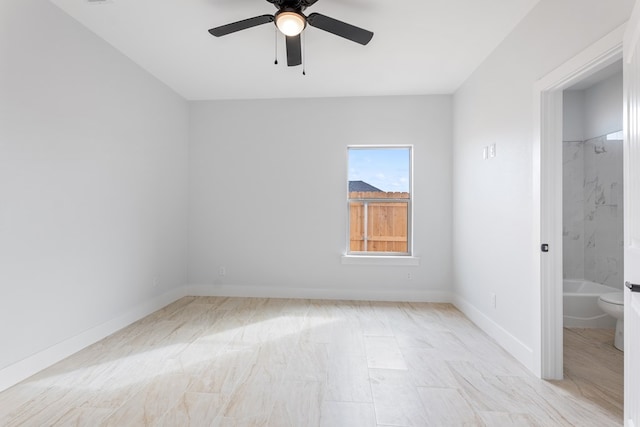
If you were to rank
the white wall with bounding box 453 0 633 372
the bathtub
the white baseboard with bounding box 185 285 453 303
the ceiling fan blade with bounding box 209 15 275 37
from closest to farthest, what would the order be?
the white wall with bounding box 453 0 633 372
the ceiling fan blade with bounding box 209 15 275 37
the bathtub
the white baseboard with bounding box 185 285 453 303

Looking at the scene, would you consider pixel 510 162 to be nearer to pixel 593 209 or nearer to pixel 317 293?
pixel 593 209

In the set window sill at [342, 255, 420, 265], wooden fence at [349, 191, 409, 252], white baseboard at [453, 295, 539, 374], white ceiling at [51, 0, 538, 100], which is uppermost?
white ceiling at [51, 0, 538, 100]

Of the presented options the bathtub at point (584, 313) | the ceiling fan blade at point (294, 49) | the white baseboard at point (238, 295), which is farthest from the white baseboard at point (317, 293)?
the ceiling fan blade at point (294, 49)

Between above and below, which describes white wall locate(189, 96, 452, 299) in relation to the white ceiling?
below

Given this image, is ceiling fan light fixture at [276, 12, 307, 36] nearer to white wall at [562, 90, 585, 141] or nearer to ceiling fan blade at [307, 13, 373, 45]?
ceiling fan blade at [307, 13, 373, 45]

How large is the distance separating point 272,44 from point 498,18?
1.88 m

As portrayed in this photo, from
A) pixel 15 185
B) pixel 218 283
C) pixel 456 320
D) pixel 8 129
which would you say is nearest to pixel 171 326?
pixel 218 283

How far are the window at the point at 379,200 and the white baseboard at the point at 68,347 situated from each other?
254 cm

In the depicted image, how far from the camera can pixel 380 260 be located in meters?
4.11

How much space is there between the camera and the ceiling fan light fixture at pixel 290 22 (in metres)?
2.07

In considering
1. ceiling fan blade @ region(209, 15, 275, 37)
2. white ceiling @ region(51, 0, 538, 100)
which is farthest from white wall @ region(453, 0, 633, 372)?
ceiling fan blade @ region(209, 15, 275, 37)

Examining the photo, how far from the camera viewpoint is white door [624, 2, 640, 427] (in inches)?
52.5

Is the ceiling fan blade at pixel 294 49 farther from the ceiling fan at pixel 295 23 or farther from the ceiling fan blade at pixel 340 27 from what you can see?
the ceiling fan blade at pixel 340 27

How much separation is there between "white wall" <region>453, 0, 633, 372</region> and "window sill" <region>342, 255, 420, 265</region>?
66 cm
